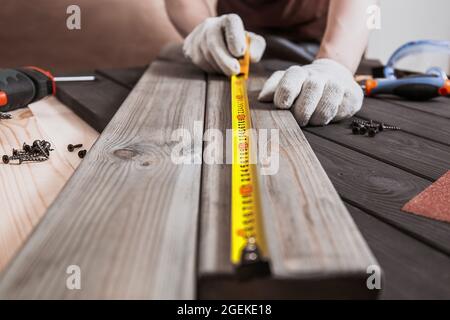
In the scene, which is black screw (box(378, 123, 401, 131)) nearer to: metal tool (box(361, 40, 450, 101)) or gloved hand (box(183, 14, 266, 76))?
metal tool (box(361, 40, 450, 101))

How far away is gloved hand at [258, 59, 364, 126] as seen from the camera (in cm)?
105

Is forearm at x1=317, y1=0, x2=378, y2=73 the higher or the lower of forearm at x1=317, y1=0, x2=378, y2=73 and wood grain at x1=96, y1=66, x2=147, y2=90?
the higher

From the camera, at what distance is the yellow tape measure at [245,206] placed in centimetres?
48

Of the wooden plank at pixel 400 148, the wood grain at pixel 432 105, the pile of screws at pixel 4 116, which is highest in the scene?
the wood grain at pixel 432 105

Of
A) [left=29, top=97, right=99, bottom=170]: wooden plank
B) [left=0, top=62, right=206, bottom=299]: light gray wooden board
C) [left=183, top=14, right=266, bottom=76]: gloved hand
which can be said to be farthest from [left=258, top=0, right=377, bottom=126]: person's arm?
[left=29, top=97, right=99, bottom=170]: wooden plank

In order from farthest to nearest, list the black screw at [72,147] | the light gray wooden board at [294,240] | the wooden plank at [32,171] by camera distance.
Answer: the black screw at [72,147] → the wooden plank at [32,171] → the light gray wooden board at [294,240]

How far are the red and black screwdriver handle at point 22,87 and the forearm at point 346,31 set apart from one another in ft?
2.66

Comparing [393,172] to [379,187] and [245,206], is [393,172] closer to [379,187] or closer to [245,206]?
[379,187]

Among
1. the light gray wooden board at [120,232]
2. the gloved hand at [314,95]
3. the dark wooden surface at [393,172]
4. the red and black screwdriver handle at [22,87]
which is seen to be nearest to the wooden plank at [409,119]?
the dark wooden surface at [393,172]

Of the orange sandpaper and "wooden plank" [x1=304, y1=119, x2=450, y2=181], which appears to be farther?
"wooden plank" [x1=304, y1=119, x2=450, y2=181]

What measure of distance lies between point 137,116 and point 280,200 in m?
0.52

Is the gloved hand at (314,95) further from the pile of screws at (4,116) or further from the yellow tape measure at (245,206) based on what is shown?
the pile of screws at (4,116)

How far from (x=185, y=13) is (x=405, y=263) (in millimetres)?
1817

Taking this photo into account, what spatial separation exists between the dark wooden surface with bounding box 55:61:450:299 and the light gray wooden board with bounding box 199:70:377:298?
0.22ft
